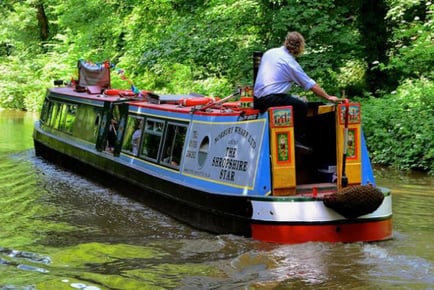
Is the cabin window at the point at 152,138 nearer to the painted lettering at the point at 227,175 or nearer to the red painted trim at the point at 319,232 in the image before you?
the painted lettering at the point at 227,175

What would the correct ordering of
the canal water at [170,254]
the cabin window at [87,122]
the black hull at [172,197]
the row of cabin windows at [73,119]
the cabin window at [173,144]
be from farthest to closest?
the row of cabin windows at [73,119] < the cabin window at [87,122] < the cabin window at [173,144] < the black hull at [172,197] < the canal water at [170,254]

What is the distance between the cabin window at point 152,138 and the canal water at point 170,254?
0.78 metres

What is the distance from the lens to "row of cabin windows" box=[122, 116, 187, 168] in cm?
921

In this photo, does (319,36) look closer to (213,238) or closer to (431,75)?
(431,75)

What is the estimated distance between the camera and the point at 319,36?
599 inches

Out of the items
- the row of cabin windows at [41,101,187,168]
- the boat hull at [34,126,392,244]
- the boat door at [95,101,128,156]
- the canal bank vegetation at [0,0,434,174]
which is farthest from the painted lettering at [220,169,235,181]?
the canal bank vegetation at [0,0,434,174]

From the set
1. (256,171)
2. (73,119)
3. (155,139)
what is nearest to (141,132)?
(155,139)

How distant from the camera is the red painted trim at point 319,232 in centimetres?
698

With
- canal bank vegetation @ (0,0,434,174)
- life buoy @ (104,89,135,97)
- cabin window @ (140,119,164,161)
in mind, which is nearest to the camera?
cabin window @ (140,119,164,161)

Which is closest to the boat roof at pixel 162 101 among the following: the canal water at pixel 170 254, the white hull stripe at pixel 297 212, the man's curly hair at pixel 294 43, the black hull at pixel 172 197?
the man's curly hair at pixel 294 43

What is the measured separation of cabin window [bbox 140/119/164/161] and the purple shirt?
272 cm

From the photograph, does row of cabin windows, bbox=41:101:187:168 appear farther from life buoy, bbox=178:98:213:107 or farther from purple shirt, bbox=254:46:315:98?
purple shirt, bbox=254:46:315:98

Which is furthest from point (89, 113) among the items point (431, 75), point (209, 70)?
point (431, 75)

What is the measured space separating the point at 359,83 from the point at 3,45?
2765 cm
